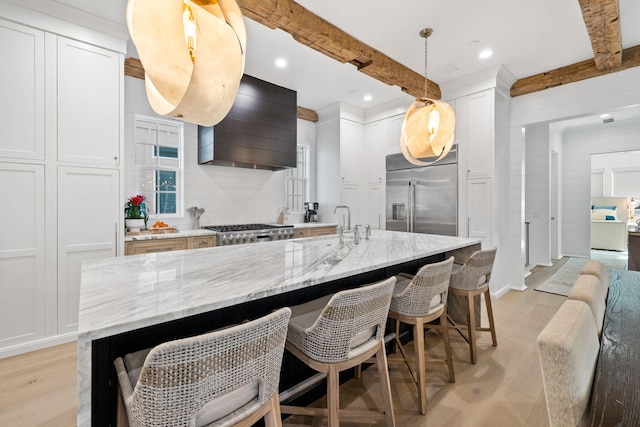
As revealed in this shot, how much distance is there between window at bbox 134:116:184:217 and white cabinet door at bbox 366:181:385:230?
3.10 meters

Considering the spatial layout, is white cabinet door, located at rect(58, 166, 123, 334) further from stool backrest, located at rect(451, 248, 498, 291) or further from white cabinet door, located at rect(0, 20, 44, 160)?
stool backrest, located at rect(451, 248, 498, 291)

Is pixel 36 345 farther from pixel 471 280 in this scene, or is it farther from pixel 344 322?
pixel 471 280

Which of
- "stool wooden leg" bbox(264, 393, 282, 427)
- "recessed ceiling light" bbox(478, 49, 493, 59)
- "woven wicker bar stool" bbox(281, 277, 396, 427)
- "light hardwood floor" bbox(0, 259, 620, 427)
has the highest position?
"recessed ceiling light" bbox(478, 49, 493, 59)

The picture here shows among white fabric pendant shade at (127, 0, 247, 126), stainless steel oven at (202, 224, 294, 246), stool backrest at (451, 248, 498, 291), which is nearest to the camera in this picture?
white fabric pendant shade at (127, 0, 247, 126)

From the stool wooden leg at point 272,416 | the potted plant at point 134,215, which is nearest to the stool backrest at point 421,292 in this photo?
the stool wooden leg at point 272,416

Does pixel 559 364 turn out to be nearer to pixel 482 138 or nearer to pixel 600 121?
pixel 482 138

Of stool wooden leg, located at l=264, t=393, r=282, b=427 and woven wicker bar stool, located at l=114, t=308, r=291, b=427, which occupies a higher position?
woven wicker bar stool, located at l=114, t=308, r=291, b=427

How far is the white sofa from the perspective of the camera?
23.3ft

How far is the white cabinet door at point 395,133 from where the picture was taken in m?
4.83

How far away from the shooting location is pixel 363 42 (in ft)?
10.3

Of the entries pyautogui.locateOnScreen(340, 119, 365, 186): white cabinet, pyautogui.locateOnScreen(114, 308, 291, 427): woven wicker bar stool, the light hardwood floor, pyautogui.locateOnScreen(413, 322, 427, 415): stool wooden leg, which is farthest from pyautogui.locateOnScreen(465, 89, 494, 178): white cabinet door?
pyautogui.locateOnScreen(114, 308, 291, 427): woven wicker bar stool

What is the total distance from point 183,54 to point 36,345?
2.90 meters

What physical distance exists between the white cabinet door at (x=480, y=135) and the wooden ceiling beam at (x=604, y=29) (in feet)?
3.47

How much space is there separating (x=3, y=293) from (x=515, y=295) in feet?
18.1
